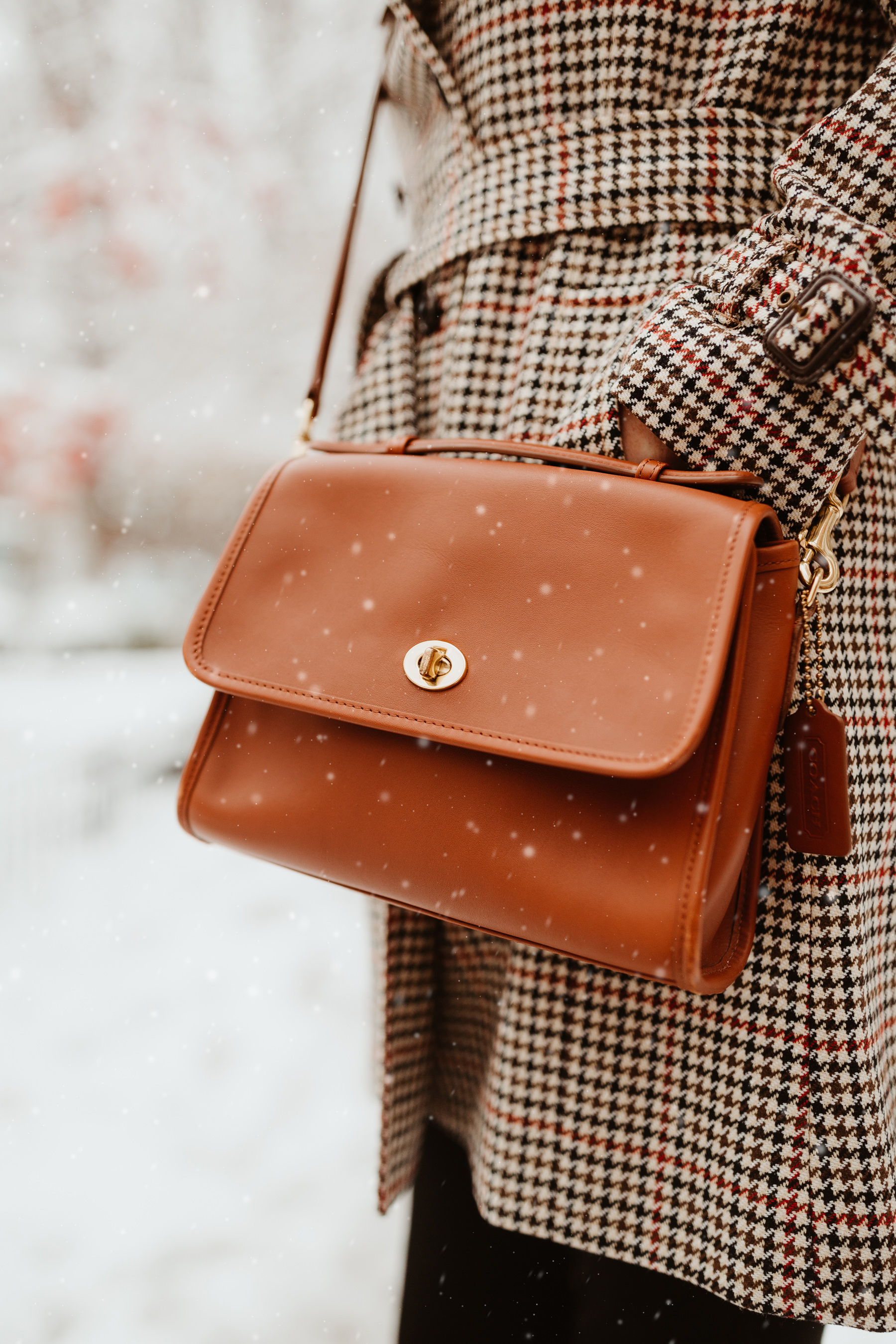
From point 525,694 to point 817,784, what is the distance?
181 millimetres

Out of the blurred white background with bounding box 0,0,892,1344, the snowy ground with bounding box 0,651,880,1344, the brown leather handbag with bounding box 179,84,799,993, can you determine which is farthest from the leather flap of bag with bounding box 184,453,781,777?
the blurred white background with bounding box 0,0,892,1344

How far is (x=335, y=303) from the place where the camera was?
73cm

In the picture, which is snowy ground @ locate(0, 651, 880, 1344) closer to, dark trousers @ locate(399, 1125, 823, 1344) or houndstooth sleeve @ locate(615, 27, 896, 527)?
dark trousers @ locate(399, 1125, 823, 1344)

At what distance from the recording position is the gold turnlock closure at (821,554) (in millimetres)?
488

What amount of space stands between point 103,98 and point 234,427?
22.2 inches

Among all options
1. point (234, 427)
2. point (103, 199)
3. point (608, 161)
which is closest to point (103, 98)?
point (103, 199)

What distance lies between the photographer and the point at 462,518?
523mm

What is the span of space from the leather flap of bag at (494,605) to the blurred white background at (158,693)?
78 centimetres

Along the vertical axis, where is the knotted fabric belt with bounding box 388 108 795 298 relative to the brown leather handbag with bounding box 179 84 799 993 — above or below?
above

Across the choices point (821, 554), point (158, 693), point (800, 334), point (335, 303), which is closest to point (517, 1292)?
point (821, 554)

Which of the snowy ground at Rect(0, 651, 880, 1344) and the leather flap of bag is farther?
the snowy ground at Rect(0, 651, 880, 1344)

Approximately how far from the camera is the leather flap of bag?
0.45 m

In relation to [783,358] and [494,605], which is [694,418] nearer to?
[783,358]

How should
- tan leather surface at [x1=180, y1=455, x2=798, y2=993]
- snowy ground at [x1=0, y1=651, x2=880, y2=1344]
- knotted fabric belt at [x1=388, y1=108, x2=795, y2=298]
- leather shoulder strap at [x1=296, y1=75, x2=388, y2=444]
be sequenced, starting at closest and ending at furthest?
1. tan leather surface at [x1=180, y1=455, x2=798, y2=993]
2. knotted fabric belt at [x1=388, y1=108, x2=795, y2=298]
3. leather shoulder strap at [x1=296, y1=75, x2=388, y2=444]
4. snowy ground at [x1=0, y1=651, x2=880, y2=1344]
